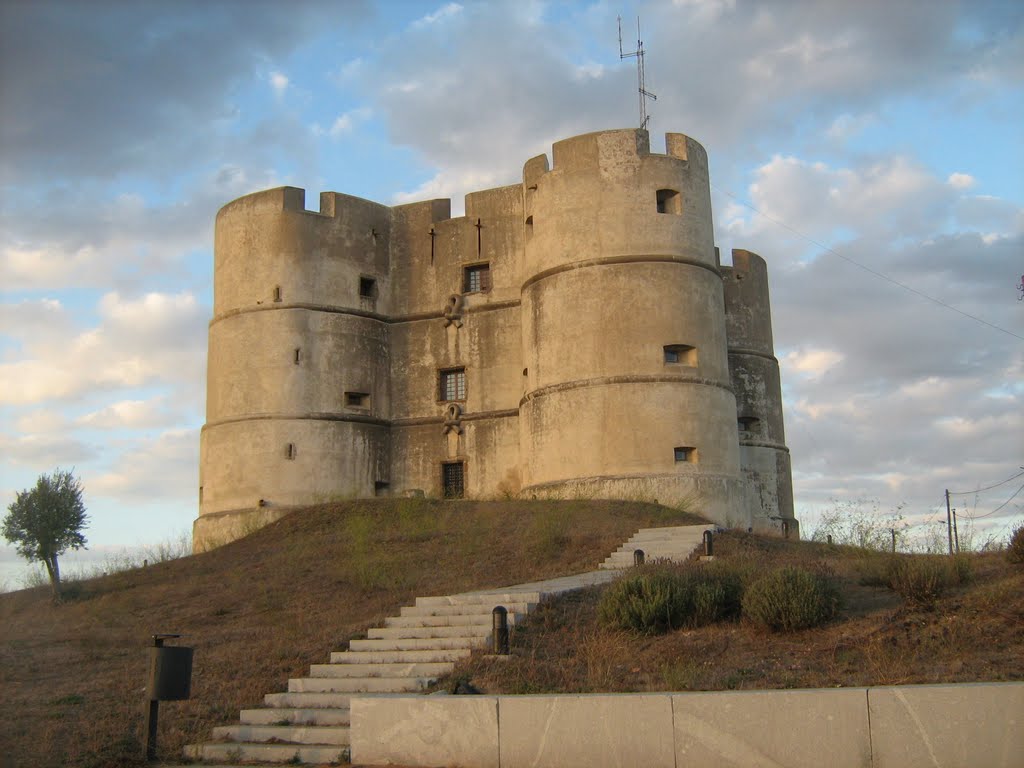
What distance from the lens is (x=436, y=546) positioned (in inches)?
807

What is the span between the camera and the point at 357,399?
100ft

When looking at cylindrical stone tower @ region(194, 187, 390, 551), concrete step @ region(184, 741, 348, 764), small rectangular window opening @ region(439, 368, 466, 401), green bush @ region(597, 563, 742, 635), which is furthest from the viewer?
small rectangular window opening @ region(439, 368, 466, 401)

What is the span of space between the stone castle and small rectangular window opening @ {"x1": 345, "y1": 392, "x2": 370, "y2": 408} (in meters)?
0.08

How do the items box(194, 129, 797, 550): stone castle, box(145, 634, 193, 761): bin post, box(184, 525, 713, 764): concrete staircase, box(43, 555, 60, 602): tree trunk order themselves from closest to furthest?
box(145, 634, 193, 761): bin post
box(184, 525, 713, 764): concrete staircase
box(43, 555, 60, 602): tree trunk
box(194, 129, 797, 550): stone castle

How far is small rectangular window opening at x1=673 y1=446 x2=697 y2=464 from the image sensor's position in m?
25.6

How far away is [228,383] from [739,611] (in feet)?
68.9

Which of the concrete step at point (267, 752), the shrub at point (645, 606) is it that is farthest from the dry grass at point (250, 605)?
the shrub at point (645, 606)

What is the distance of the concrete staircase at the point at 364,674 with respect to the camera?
9969 mm

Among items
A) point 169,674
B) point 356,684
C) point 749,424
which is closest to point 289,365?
point 749,424

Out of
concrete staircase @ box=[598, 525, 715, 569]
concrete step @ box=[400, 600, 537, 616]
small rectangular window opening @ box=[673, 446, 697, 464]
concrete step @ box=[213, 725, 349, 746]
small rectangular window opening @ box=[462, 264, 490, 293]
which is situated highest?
small rectangular window opening @ box=[462, 264, 490, 293]

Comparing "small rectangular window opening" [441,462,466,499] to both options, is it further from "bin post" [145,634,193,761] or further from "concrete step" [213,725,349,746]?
"bin post" [145,634,193,761]

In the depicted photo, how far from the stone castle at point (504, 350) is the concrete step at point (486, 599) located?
11.6 meters

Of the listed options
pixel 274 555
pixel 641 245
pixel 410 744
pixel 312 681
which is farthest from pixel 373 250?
pixel 410 744

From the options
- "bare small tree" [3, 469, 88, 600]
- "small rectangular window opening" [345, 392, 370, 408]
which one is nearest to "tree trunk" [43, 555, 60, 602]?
"bare small tree" [3, 469, 88, 600]
